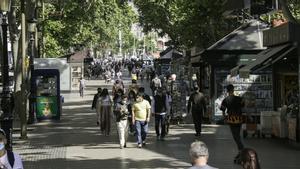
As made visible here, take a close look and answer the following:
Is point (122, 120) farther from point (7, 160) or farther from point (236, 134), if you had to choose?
point (7, 160)

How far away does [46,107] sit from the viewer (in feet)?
86.4

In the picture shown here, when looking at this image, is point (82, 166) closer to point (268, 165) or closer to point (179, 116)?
point (268, 165)

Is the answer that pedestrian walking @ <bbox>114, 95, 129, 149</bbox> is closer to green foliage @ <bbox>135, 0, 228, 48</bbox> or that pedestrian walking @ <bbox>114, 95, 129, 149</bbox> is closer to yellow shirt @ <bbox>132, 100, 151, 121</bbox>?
yellow shirt @ <bbox>132, 100, 151, 121</bbox>

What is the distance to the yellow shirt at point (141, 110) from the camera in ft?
54.8

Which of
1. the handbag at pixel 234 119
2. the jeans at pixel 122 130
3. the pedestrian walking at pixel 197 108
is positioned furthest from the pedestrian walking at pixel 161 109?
the handbag at pixel 234 119

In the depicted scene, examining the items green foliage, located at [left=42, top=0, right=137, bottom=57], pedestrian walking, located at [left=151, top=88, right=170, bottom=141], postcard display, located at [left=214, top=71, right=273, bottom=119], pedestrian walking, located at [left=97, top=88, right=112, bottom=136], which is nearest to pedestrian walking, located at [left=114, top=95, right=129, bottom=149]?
pedestrian walking, located at [left=151, top=88, right=170, bottom=141]

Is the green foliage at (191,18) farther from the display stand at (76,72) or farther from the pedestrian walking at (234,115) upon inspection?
the pedestrian walking at (234,115)

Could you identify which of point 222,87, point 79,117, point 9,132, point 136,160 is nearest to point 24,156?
point 9,132

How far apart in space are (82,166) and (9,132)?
1.71m

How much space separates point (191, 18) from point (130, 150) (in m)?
16.7

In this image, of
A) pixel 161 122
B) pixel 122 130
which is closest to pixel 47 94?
pixel 161 122

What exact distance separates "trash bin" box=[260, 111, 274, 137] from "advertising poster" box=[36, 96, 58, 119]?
1040cm

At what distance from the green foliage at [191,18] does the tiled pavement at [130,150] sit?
7023 mm

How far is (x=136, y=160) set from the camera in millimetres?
14312
